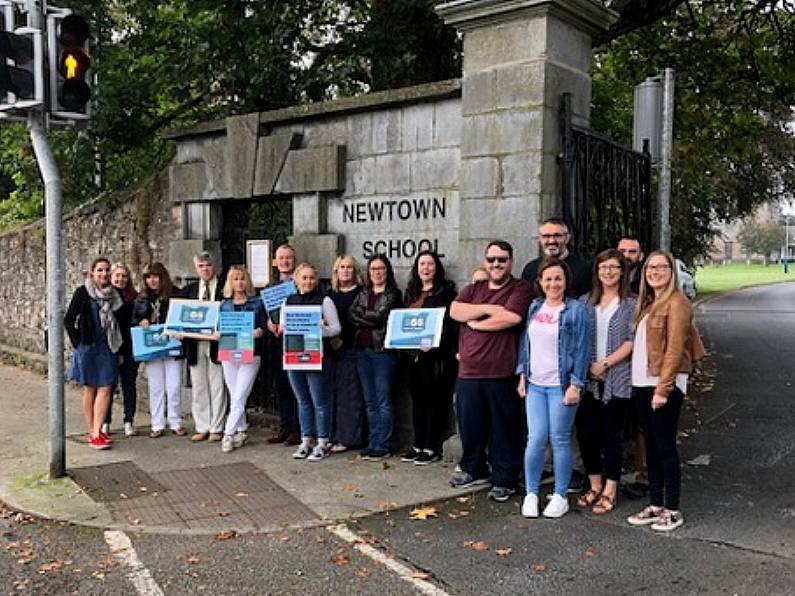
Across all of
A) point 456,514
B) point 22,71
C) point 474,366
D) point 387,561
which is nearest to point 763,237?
point 474,366

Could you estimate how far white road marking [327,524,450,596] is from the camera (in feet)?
14.9

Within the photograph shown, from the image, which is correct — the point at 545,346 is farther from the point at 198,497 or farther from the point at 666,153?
the point at 198,497

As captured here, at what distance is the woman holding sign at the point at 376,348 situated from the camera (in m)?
7.18

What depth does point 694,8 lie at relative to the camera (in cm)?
1466

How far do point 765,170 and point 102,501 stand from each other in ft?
88.7

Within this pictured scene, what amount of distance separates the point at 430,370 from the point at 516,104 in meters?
2.23

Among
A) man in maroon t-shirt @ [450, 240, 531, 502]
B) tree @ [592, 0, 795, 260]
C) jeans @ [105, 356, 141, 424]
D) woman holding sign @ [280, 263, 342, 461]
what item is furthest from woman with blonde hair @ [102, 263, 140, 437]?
tree @ [592, 0, 795, 260]

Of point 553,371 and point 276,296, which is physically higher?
point 276,296

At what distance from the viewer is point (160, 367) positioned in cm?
838

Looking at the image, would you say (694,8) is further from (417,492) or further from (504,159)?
(417,492)

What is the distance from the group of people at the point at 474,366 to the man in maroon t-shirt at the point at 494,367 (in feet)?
0.04

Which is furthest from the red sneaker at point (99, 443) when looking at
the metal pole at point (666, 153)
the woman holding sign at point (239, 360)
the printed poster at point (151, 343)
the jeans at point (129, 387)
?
the metal pole at point (666, 153)

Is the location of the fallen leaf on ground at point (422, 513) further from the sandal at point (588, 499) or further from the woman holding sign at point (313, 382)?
the woman holding sign at point (313, 382)

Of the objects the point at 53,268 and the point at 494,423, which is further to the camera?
the point at 53,268
